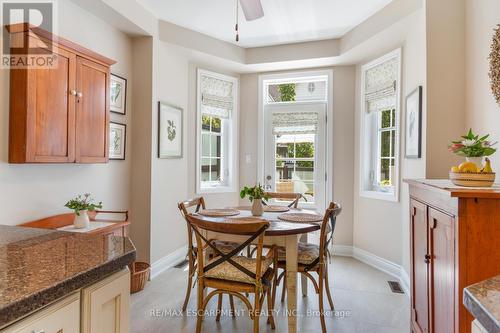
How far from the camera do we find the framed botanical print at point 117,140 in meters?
2.95

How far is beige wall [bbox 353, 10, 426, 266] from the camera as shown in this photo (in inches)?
105

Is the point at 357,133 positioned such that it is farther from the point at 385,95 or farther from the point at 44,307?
the point at 44,307

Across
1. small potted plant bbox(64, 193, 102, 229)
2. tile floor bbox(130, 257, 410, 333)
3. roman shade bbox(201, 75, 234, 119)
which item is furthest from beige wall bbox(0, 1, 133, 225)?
roman shade bbox(201, 75, 234, 119)

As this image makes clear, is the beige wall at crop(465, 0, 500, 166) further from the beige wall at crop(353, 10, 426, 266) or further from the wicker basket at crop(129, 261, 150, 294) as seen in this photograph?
the wicker basket at crop(129, 261, 150, 294)

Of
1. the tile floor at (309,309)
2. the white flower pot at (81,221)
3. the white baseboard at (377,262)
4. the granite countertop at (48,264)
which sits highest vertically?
the granite countertop at (48,264)

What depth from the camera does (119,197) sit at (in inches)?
123

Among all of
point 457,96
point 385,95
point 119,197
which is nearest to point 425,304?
point 457,96

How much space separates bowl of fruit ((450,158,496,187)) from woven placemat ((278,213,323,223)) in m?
1.12

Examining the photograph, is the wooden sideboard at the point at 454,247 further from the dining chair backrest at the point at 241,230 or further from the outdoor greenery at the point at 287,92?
the outdoor greenery at the point at 287,92

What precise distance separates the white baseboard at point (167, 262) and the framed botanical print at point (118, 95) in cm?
167

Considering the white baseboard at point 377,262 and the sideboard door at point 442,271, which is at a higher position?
the sideboard door at point 442,271

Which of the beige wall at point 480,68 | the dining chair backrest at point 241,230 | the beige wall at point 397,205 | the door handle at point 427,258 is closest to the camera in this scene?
the door handle at point 427,258

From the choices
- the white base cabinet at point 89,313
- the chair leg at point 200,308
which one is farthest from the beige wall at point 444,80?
the white base cabinet at point 89,313

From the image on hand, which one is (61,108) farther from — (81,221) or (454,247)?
(454,247)
